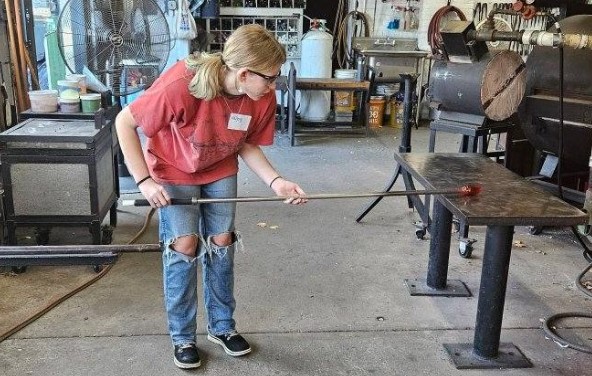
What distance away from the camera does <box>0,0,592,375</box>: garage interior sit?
212cm

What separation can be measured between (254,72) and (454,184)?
947 mm

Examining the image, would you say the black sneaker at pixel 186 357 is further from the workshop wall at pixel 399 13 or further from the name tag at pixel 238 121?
the workshop wall at pixel 399 13

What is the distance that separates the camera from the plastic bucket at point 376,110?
6.58 metres

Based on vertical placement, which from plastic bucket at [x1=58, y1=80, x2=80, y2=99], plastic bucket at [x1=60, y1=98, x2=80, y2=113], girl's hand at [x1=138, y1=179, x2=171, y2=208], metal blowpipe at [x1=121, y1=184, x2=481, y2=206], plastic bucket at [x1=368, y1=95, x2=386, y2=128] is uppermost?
plastic bucket at [x1=58, y1=80, x2=80, y2=99]

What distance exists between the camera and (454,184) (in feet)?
7.28

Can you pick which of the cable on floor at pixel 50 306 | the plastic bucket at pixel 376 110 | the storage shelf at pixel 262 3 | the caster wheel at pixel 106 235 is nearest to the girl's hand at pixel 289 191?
the cable on floor at pixel 50 306

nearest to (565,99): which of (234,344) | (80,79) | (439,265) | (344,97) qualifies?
(439,265)

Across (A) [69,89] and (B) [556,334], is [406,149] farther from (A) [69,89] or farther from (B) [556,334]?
(A) [69,89]

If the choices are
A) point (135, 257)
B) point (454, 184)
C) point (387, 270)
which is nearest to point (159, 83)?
point (454, 184)

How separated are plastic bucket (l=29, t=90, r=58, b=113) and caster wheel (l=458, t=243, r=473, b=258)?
232cm

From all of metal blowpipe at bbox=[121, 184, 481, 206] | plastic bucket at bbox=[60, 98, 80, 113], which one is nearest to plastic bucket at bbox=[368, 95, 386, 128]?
plastic bucket at bbox=[60, 98, 80, 113]

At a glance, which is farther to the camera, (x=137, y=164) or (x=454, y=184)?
(x=454, y=184)

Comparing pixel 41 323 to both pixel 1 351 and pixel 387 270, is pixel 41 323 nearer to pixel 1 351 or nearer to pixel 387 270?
pixel 1 351

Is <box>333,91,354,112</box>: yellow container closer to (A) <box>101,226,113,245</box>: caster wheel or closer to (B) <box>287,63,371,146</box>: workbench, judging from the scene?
(B) <box>287,63,371,146</box>: workbench
